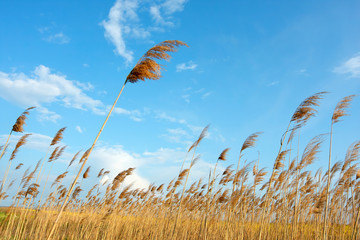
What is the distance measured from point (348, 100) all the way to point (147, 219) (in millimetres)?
7376

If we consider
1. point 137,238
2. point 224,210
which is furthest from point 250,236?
point 137,238

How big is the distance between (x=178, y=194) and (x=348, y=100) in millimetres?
7920

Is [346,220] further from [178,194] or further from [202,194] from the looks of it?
[178,194]

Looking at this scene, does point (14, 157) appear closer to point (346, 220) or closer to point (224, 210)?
point (224, 210)

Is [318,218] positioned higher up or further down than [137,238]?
higher up

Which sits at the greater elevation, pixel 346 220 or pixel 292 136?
pixel 292 136

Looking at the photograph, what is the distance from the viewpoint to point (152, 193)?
10.1m

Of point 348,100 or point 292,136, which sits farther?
point 292,136

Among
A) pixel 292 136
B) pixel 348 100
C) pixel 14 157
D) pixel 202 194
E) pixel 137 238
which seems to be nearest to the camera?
pixel 348 100

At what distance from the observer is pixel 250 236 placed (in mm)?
7344

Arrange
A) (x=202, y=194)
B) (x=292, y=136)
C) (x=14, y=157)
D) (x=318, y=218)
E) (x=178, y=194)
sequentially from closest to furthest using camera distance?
(x=292, y=136)
(x=318, y=218)
(x=14, y=157)
(x=202, y=194)
(x=178, y=194)

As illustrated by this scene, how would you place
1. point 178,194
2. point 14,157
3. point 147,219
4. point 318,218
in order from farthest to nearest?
point 178,194 < point 147,219 < point 14,157 < point 318,218

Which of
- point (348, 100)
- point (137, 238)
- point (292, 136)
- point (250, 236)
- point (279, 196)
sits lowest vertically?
point (137, 238)

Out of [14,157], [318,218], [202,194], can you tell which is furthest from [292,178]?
[14,157]
